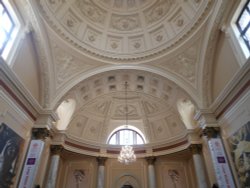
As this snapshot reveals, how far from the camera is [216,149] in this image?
8820 mm

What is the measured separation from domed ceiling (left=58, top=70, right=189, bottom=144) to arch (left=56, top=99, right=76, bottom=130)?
47cm

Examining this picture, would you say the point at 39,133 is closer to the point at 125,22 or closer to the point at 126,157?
the point at 126,157

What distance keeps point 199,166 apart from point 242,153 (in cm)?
467

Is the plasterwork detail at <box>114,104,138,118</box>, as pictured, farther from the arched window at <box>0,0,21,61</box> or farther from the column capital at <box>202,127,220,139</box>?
the arched window at <box>0,0,21,61</box>

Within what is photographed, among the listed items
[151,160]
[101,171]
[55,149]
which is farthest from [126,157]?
[55,149]

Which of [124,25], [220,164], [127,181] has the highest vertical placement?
[124,25]

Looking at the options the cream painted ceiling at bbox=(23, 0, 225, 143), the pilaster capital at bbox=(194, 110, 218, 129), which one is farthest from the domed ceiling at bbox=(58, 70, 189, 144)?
the pilaster capital at bbox=(194, 110, 218, 129)

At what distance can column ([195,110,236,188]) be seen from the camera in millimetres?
7996

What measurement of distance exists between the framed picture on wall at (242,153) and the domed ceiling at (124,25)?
5899mm

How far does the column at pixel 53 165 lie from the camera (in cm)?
1125

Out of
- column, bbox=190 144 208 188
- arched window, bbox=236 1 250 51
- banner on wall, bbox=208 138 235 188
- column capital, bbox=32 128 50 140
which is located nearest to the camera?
arched window, bbox=236 1 250 51

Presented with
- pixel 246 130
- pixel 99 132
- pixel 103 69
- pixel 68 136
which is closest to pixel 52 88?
pixel 103 69

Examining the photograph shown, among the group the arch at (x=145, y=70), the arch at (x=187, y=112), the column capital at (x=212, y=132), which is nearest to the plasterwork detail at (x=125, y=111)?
the arch at (x=187, y=112)

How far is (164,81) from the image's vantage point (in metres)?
12.1
